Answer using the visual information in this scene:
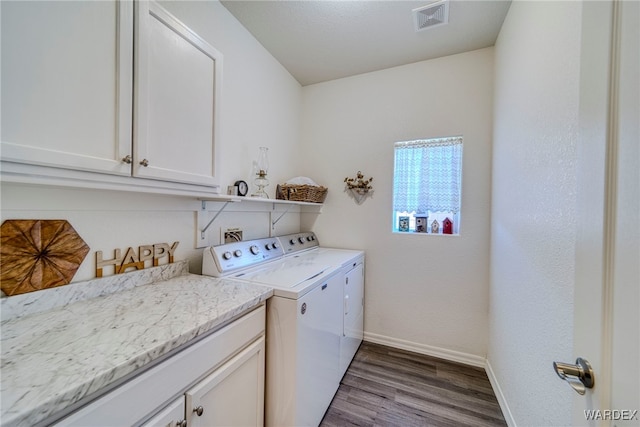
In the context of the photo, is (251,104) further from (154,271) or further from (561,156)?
(561,156)

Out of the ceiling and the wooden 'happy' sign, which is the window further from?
the wooden 'happy' sign

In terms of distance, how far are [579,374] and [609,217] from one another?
335mm

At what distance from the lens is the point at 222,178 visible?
1.68 metres

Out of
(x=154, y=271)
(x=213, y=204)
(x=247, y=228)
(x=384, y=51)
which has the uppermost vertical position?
(x=384, y=51)

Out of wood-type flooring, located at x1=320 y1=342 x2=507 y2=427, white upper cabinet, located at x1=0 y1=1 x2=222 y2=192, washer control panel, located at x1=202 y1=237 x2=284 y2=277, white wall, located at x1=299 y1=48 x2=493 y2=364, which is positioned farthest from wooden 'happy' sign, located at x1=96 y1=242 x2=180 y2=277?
white wall, located at x1=299 y1=48 x2=493 y2=364

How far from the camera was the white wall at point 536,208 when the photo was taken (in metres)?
0.89

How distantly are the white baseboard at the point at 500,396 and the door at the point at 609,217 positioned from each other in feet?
A: 4.19

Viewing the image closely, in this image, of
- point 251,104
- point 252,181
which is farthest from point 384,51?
point 252,181

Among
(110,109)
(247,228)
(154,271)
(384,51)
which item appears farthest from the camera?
(384,51)

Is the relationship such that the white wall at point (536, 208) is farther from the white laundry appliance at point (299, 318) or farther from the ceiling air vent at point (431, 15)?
the white laundry appliance at point (299, 318)

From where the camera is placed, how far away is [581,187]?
551 millimetres

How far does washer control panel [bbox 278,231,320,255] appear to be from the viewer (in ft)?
6.77

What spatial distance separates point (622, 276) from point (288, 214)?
2215mm

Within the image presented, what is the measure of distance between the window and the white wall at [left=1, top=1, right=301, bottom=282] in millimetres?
1107
